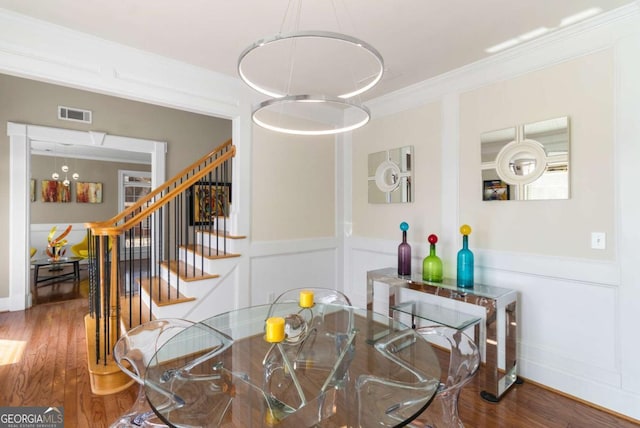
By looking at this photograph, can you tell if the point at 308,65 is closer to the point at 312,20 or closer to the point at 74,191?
the point at 312,20

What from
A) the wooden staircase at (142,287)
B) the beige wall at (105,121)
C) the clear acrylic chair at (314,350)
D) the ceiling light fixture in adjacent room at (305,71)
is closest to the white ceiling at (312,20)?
the ceiling light fixture in adjacent room at (305,71)

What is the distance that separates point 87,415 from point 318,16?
2.99 meters

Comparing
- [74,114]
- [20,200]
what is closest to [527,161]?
[74,114]

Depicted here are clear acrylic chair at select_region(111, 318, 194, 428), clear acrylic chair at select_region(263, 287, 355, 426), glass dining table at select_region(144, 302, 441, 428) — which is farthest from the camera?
clear acrylic chair at select_region(111, 318, 194, 428)

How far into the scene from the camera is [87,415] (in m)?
2.04

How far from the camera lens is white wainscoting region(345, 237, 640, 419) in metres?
2.15

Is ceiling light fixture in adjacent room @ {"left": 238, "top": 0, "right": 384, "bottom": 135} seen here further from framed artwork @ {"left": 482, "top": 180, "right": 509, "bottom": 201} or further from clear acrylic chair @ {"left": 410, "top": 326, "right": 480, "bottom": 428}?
clear acrylic chair @ {"left": 410, "top": 326, "right": 480, "bottom": 428}

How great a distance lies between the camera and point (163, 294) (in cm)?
301

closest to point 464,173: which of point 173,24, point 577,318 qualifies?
point 577,318

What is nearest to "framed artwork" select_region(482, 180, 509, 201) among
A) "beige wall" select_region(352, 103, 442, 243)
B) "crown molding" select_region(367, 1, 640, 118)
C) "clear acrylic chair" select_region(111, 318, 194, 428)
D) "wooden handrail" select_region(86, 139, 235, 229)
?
"beige wall" select_region(352, 103, 442, 243)

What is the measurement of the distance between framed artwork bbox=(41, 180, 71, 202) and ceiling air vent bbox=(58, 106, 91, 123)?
3958 millimetres

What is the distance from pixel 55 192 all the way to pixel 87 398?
6.82 m

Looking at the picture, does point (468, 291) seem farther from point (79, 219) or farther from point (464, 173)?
point (79, 219)

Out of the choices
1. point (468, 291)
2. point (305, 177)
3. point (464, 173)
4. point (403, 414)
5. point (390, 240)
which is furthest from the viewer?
point (305, 177)
